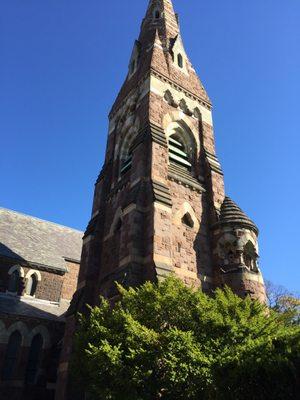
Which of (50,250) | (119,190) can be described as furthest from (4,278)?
(119,190)

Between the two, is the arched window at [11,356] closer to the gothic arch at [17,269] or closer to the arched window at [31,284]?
the arched window at [31,284]

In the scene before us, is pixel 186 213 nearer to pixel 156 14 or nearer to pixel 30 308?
pixel 30 308

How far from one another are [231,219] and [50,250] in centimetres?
1449

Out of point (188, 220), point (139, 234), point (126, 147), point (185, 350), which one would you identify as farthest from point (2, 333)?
point (185, 350)

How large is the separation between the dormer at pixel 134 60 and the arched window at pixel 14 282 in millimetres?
15032

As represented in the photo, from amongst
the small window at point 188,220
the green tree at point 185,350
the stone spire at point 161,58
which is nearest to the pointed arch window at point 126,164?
the small window at point 188,220

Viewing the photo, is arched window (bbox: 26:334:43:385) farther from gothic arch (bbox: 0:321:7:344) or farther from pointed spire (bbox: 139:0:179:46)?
pointed spire (bbox: 139:0:179:46)

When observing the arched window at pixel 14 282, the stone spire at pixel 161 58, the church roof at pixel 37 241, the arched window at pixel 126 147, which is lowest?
the arched window at pixel 14 282

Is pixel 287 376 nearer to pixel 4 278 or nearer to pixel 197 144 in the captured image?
pixel 197 144

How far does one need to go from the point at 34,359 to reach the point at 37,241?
9168 millimetres

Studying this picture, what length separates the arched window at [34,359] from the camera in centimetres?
1852

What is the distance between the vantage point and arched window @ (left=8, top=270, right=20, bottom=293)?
2216 centimetres

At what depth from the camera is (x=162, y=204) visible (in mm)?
14945

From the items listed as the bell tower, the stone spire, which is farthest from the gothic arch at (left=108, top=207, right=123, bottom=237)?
the stone spire
